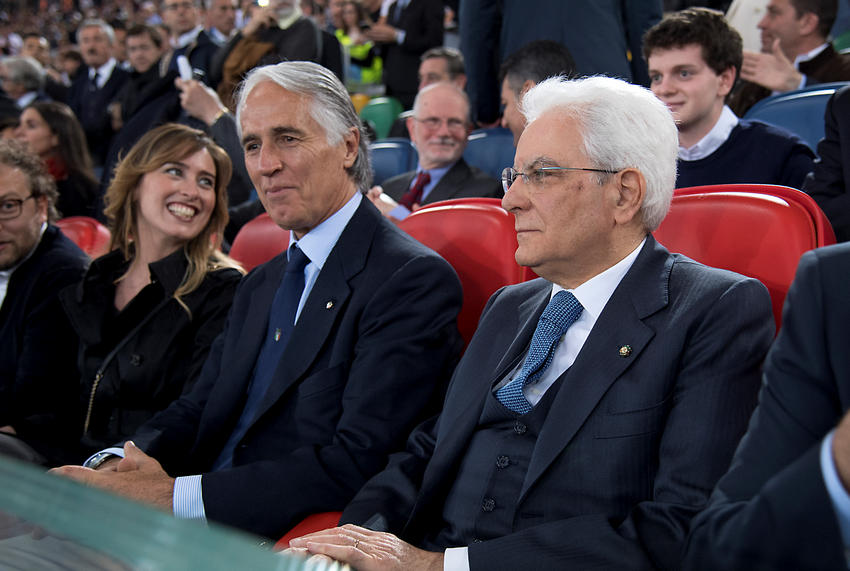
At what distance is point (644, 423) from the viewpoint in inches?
50.8

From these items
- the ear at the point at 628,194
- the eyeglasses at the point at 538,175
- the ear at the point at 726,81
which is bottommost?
the ear at the point at 628,194

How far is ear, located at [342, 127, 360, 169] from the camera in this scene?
2.16 metres

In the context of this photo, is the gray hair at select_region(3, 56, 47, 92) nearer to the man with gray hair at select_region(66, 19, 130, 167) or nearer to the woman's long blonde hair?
the man with gray hair at select_region(66, 19, 130, 167)

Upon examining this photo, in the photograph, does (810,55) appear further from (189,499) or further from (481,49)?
(189,499)

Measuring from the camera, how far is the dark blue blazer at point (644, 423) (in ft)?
3.95

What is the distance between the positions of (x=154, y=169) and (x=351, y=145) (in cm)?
91

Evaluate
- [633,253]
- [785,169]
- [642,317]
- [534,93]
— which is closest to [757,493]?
[642,317]

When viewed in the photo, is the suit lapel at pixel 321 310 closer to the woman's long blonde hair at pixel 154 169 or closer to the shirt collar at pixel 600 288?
the shirt collar at pixel 600 288

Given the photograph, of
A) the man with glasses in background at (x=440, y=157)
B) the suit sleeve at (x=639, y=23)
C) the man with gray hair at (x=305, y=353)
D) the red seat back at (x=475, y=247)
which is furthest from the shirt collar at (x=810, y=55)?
the man with gray hair at (x=305, y=353)

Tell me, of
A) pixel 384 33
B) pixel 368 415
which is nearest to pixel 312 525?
pixel 368 415

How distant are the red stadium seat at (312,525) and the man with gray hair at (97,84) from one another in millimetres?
5824

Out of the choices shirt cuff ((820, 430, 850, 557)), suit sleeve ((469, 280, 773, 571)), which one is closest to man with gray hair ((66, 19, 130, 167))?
suit sleeve ((469, 280, 773, 571))

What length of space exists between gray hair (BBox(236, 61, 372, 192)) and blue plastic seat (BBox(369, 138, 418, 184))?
235 centimetres

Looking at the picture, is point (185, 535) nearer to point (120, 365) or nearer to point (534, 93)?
point (534, 93)
